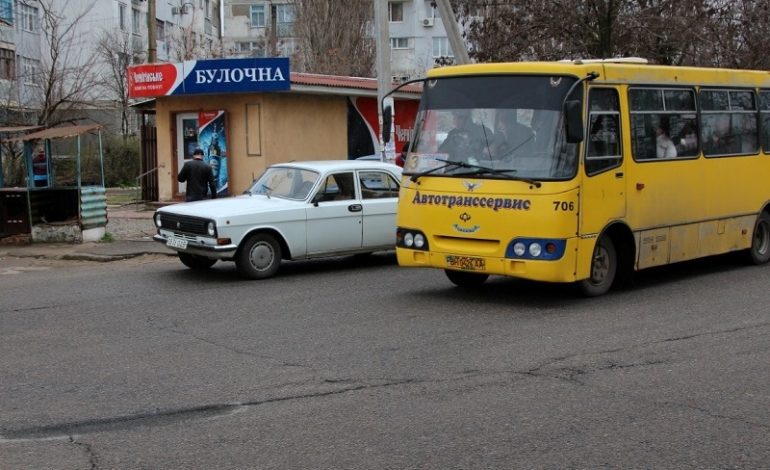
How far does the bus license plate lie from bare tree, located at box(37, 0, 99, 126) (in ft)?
48.3

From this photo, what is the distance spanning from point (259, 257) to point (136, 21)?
157 ft

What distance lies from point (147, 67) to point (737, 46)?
17.4m

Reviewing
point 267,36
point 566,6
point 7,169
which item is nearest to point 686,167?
point 566,6

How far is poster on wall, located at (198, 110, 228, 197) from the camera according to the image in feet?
75.9

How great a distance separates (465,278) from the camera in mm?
12289

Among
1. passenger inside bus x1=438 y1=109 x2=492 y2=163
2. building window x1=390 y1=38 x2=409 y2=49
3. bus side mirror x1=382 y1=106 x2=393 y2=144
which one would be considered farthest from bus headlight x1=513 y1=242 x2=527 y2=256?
building window x1=390 y1=38 x2=409 y2=49

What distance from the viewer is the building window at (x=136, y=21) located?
57.0 m

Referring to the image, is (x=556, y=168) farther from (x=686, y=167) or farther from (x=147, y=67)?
(x=147, y=67)

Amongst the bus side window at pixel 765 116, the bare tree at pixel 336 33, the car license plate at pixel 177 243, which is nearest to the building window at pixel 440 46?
the bare tree at pixel 336 33

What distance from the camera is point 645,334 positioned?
30.3 ft

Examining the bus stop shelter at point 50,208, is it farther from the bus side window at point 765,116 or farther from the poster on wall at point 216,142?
the bus side window at point 765,116

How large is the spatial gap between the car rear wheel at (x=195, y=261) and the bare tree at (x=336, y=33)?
27.1 m

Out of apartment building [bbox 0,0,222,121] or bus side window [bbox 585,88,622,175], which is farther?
apartment building [bbox 0,0,222,121]

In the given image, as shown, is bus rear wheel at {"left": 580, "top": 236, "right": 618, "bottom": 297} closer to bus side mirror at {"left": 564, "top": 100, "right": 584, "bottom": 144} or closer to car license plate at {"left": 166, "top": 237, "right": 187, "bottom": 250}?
bus side mirror at {"left": 564, "top": 100, "right": 584, "bottom": 144}
